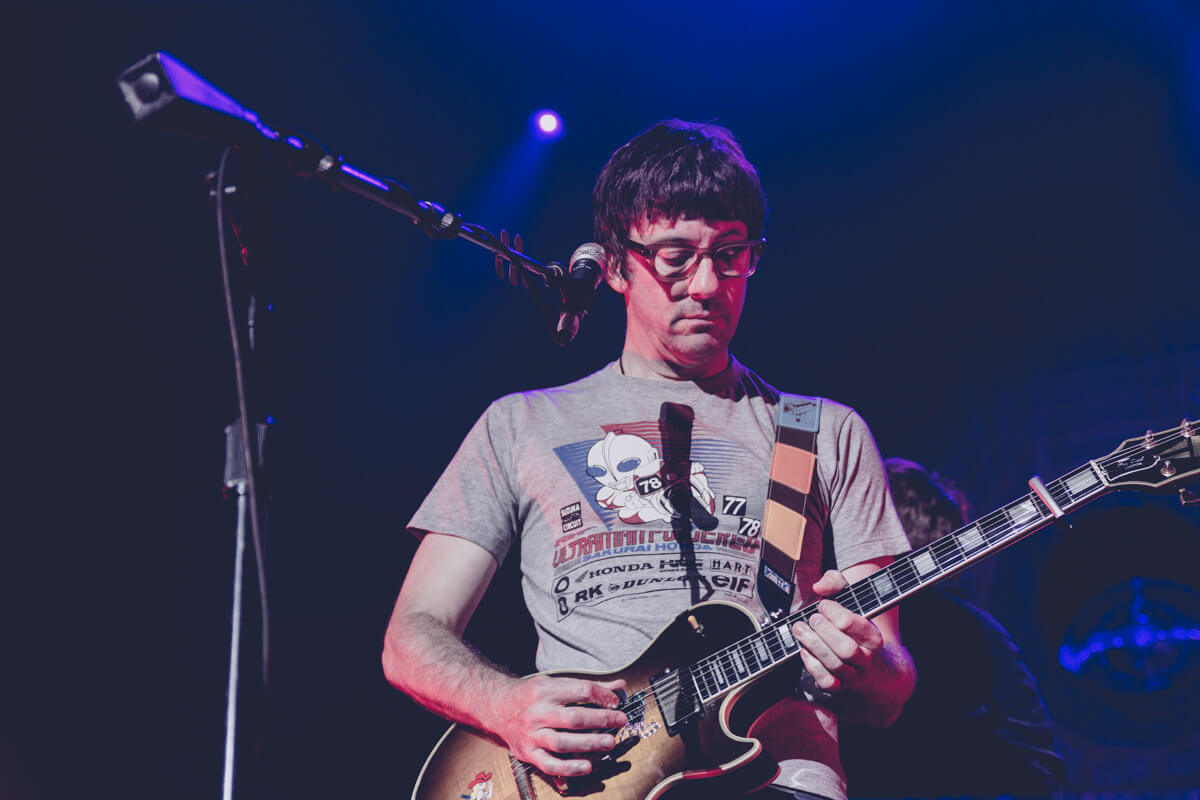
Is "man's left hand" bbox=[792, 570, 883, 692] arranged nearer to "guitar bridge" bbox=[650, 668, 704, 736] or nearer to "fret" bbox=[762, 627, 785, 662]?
"fret" bbox=[762, 627, 785, 662]

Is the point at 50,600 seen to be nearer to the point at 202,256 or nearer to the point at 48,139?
the point at 202,256

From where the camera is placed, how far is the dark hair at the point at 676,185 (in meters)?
2.52

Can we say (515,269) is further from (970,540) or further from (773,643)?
(970,540)

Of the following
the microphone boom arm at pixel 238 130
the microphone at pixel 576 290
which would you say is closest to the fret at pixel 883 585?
the microphone at pixel 576 290

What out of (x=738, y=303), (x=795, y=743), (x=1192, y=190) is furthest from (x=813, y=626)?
(x=1192, y=190)

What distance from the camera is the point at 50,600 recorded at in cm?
270

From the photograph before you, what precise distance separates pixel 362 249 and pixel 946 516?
3102 mm

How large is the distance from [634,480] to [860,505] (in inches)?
25.8

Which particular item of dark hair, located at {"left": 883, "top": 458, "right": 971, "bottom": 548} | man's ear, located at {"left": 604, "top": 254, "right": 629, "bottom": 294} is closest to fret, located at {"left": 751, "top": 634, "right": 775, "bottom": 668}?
man's ear, located at {"left": 604, "top": 254, "right": 629, "bottom": 294}

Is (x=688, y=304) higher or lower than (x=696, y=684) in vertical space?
higher

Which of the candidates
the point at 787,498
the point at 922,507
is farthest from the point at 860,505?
the point at 922,507

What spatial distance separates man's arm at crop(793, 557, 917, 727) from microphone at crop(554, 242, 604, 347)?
883 mm

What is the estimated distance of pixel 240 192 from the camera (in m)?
1.32

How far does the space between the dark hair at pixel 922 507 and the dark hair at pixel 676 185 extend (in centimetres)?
144
